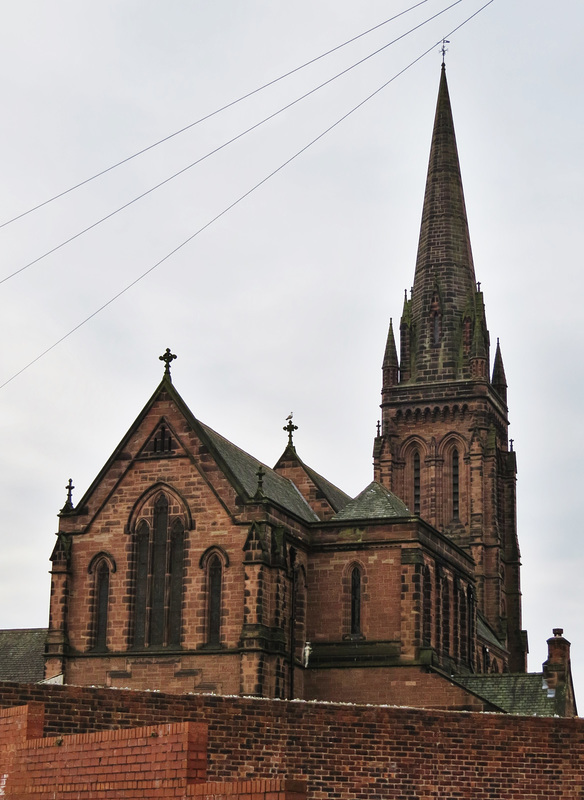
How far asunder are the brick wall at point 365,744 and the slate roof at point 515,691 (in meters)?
25.5

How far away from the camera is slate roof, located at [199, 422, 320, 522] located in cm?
5016

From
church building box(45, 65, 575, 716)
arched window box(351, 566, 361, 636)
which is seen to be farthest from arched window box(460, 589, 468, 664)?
arched window box(351, 566, 361, 636)

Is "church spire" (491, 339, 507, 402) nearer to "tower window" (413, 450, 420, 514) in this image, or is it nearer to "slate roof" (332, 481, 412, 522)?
"tower window" (413, 450, 420, 514)

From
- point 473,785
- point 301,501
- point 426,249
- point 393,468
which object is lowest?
point 473,785

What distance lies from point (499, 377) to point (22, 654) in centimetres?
3851

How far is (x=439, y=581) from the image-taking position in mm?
52938

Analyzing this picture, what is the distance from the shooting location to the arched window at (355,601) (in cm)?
5031

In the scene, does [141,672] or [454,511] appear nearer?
[141,672]

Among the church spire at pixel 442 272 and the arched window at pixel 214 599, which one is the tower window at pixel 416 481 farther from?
the arched window at pixel 214 599

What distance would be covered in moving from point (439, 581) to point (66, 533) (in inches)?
540

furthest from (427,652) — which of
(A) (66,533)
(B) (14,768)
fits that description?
(B) (14,768)

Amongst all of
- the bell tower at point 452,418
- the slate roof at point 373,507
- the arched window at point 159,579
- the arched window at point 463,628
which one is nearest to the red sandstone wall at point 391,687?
the arched window at point 159,579

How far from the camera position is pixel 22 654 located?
62.2 meters

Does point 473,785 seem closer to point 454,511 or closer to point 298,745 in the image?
point 298,745
